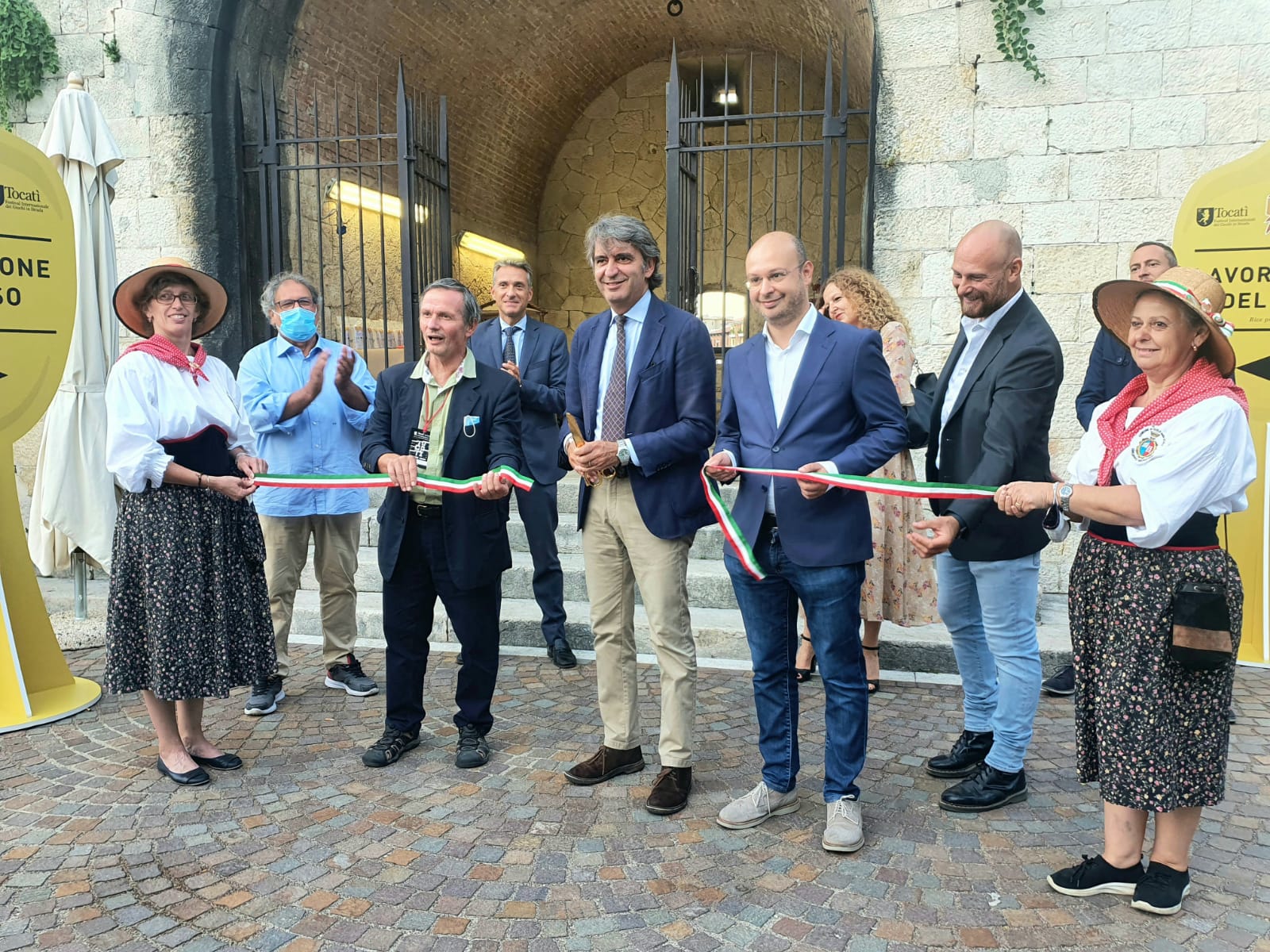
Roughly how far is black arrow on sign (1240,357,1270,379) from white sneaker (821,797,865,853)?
371 cm

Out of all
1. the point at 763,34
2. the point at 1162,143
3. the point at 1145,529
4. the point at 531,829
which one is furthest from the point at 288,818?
the point at 763,34

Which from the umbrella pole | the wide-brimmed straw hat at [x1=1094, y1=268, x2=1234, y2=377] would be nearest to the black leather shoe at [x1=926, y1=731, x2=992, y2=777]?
the wide-brimmed straw hat at [x1=1094, y1=268, x2=1234, y2=377]

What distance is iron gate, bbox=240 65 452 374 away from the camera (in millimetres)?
7461

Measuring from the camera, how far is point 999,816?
343 cm

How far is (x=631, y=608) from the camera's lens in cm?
377

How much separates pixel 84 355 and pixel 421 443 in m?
2.81

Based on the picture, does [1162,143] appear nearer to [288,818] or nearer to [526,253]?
[288,818]

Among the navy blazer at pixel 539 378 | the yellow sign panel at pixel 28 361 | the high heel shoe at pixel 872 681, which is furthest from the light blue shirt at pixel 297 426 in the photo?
the high heel shoe at pixel 872 681

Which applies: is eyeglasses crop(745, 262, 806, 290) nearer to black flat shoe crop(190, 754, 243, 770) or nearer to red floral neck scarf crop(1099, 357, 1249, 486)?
red floral neck scarf crop(1099, 357, 1249, 486)

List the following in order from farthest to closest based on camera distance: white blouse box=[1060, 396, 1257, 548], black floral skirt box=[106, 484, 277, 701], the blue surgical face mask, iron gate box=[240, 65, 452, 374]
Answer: iron gate box=[240, 65, 452, 374] < the blue surgical face mask < black floral skirt box=[106, 484, 277, 701] < white blouse box=[1060, 396, 1257, 548]

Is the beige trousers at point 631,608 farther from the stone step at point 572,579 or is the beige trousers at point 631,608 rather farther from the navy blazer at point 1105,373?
the navy blazer at point 1105,373

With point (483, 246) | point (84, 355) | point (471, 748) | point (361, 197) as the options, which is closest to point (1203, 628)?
point (471, 748)

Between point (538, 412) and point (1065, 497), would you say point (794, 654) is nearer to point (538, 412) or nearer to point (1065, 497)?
point (1065, 497)

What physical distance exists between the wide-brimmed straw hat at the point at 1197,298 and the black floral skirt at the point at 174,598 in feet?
11.3
